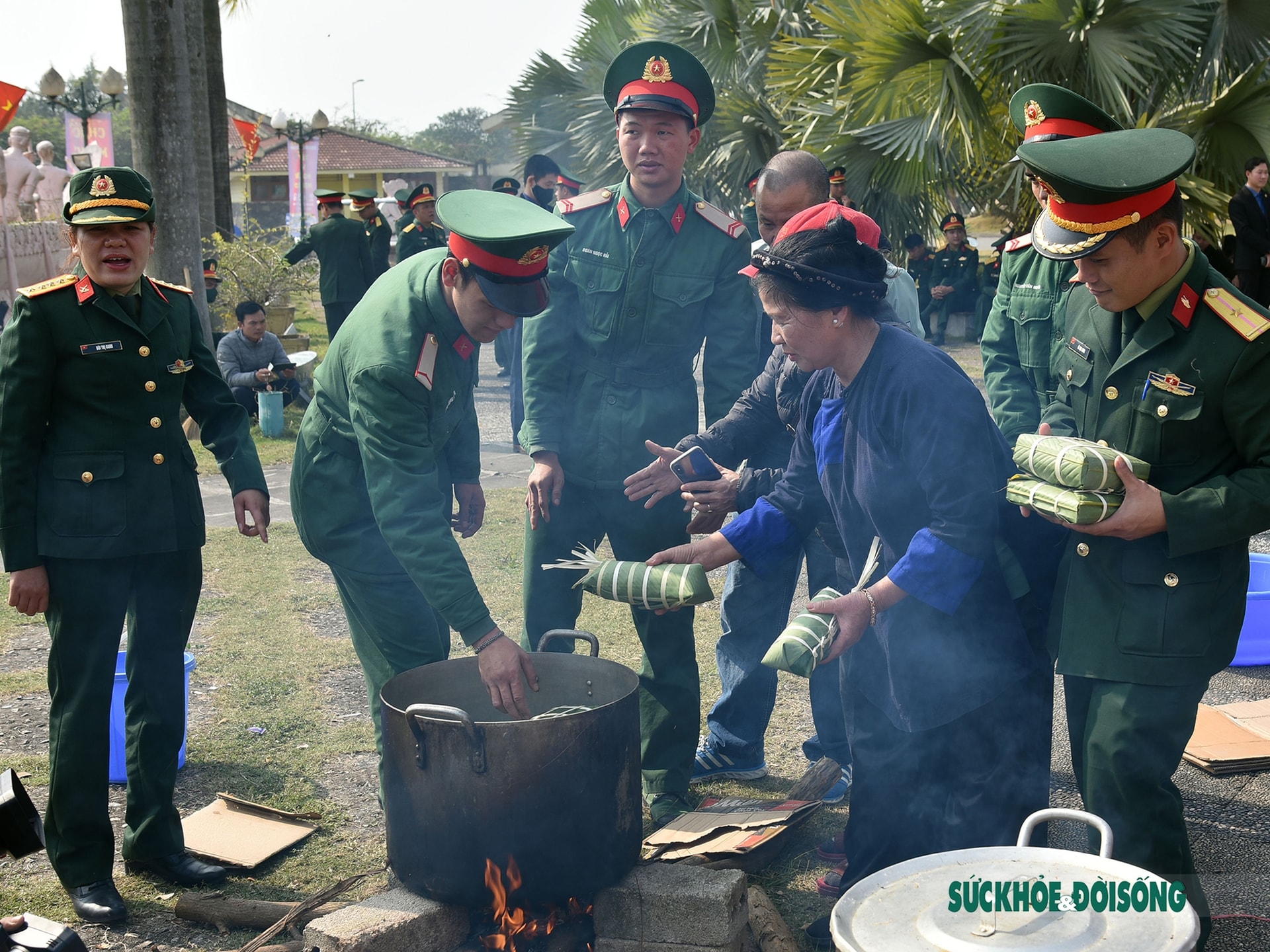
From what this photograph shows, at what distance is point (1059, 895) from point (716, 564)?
1.75 meters

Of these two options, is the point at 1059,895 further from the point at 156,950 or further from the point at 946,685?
the point at 156,950

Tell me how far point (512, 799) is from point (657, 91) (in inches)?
98.6

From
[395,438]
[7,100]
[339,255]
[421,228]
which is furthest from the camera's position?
[421,228]

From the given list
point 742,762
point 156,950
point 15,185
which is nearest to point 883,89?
point 742,762

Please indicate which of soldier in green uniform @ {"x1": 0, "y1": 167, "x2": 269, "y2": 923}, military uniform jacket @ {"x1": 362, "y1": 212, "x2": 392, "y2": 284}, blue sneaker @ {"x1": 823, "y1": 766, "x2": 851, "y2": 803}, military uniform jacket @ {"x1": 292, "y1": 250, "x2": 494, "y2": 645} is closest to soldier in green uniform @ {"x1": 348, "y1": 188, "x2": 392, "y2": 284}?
military uniform jacket @ {"x1": 362, "y1": 212, "x2": 392, "y2": 284}

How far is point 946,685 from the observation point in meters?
3.11

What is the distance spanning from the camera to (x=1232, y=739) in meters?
4.46

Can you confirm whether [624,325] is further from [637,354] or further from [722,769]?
[722,769]

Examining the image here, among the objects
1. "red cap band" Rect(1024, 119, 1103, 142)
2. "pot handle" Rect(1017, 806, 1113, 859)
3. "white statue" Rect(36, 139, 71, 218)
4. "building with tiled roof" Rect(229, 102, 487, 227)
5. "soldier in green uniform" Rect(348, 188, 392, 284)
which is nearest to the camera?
"pot handle" Rect(1017, 806, 1113, 859)

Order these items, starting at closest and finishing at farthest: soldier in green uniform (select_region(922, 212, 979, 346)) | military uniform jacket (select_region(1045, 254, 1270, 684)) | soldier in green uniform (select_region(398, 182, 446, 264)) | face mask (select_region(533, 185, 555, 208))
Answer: military uniform jacket (select_region(1045, 254, 1270, 684)) → face mask (select_region(533, 185, 555, 208)) → soldier in green uniform (select_region(398, 182, 446, 264)) → soldier in green uniform (select_region(922, 212, 979, 346))

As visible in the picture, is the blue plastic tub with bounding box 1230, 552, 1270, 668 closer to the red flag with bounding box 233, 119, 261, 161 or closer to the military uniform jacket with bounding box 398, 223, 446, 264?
the military uniform jacket with bounding box 398, 223, 446, 264

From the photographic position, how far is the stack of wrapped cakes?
256cm

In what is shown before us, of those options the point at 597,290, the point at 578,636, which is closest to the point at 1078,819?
the point at 578,636

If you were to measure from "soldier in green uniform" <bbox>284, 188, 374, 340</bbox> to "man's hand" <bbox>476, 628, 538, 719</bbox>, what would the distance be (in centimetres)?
1063
